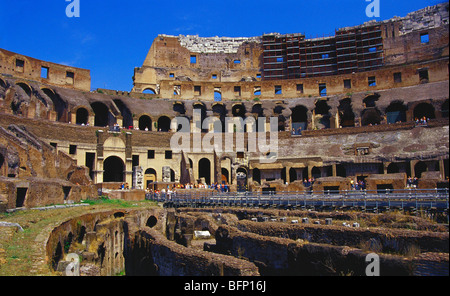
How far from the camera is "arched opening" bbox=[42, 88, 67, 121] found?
41381 millimetres

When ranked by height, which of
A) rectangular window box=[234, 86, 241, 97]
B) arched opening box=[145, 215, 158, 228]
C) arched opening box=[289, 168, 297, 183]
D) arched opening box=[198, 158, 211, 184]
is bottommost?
arched opening box=[145, 215, 158, 228]

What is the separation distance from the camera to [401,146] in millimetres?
32625

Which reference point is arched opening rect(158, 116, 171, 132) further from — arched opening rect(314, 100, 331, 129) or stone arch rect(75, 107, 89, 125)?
arched opening rect(314, 100, 331, 129)

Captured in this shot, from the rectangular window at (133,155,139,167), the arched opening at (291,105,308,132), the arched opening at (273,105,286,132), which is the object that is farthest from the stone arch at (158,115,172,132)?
the arched opening at (291,105,308,132)

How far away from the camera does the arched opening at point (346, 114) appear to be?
4731 cm

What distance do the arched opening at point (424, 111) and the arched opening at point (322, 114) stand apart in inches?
393

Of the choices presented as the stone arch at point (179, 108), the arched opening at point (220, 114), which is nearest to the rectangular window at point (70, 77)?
the stone arch at point (179, 108)

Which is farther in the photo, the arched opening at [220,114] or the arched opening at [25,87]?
the arched opening at [220,114]

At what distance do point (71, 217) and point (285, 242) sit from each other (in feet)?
38.1

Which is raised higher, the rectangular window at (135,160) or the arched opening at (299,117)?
the arched opening at (299,117)

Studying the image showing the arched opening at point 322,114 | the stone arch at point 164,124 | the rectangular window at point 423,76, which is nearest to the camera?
the rectangular window at point 423,76

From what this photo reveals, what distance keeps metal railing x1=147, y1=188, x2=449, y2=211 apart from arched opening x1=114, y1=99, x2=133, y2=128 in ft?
58.7

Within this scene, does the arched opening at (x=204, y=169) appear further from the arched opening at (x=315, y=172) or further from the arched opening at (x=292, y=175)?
the arched opening at (x=315, y=172)

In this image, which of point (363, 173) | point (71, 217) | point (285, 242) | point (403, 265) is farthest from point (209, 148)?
point (403, 265)
